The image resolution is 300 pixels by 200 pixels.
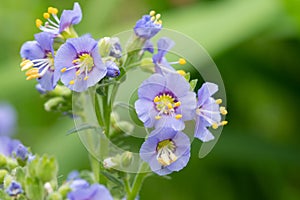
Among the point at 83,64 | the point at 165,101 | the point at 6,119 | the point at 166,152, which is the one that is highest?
the point at 83,64

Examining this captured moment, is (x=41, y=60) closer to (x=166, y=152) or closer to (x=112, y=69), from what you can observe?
(x=112, y=69)

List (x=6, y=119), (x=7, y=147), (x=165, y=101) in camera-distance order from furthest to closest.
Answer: (x=6, y=119)
(x=7, y=147)
(x=165, y=101)

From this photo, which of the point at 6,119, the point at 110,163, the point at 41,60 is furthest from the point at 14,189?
the point at 6,119

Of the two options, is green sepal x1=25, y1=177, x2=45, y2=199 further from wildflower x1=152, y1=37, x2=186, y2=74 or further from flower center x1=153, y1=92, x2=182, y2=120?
wildflower x1=152, y1=37, x2=186, y2=74

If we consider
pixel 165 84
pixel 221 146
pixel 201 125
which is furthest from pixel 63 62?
pixel 221 146

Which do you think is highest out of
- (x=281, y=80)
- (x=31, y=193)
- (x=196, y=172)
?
(x=31, y=193)

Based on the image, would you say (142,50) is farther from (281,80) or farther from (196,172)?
(281,80)

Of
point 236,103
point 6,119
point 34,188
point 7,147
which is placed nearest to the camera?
point 34,188
